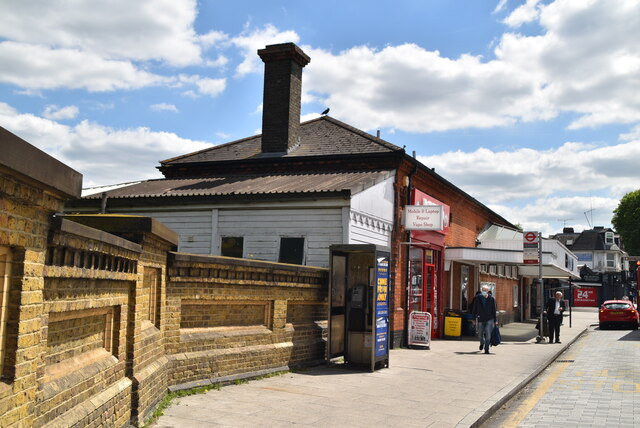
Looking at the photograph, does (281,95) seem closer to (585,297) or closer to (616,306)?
(616,306)

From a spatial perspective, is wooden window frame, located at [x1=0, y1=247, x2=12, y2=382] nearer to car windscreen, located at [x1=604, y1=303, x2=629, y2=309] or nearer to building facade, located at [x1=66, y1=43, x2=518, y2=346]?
building facade, located at [x1=66, y1=43, x2=518, y2=346]

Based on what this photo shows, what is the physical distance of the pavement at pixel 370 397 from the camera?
24.2 ft

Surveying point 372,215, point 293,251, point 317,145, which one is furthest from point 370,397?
point 317,145

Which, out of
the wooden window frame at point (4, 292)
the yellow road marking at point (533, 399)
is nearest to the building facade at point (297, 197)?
the yellow road marking at point (533, 399)

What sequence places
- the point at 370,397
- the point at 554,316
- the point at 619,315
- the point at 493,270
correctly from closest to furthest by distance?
the point at 370,397
the point at 554,316
the point at 493,270
the point at 619,315

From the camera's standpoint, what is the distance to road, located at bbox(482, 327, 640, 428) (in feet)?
27.3

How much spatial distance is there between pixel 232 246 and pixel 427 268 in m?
7.15

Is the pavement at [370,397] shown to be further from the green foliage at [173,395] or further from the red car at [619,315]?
the red car at [619,315]

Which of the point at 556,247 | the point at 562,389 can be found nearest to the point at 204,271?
the point at 562,389

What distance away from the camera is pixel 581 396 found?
34.0 ft

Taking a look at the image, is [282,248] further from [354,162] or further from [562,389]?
[562,389]

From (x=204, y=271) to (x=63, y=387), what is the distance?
167 inches

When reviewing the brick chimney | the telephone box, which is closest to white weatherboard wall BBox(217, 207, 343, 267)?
the telephone box

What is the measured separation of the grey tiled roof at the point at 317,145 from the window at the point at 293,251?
3996 millimetres
